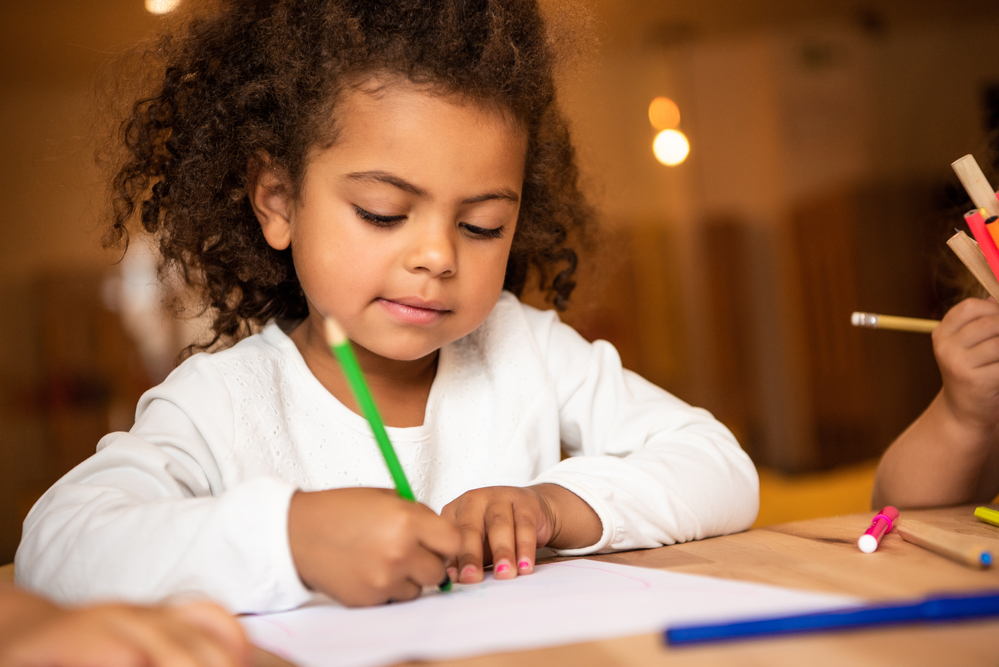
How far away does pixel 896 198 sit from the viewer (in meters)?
3.02

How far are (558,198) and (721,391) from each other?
7.12 feet

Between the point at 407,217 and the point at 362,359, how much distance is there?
20cm

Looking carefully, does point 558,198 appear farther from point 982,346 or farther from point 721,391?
point 721,391

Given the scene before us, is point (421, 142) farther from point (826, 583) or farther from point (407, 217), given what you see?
point (826, 583)

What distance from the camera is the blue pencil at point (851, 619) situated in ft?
1.11

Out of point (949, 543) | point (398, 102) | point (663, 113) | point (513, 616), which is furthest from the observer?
point (663, 113)

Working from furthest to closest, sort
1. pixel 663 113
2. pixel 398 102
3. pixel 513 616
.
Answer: pixel 663 113 < pixel 398 102 < pixel 513 616

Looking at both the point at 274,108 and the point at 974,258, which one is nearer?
the point at 974,258

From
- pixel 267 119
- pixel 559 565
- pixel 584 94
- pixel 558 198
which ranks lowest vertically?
pixel 559 565

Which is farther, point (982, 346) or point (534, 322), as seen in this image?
point (534, 322)

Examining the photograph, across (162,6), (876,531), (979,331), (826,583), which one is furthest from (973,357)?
(162,6)

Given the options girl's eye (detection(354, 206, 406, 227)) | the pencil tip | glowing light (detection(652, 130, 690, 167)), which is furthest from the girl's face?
glowing light (detection(652, 130, 690, 167))

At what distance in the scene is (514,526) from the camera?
0.59 metres

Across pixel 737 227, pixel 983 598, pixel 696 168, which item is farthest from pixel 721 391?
pixel 983 598
